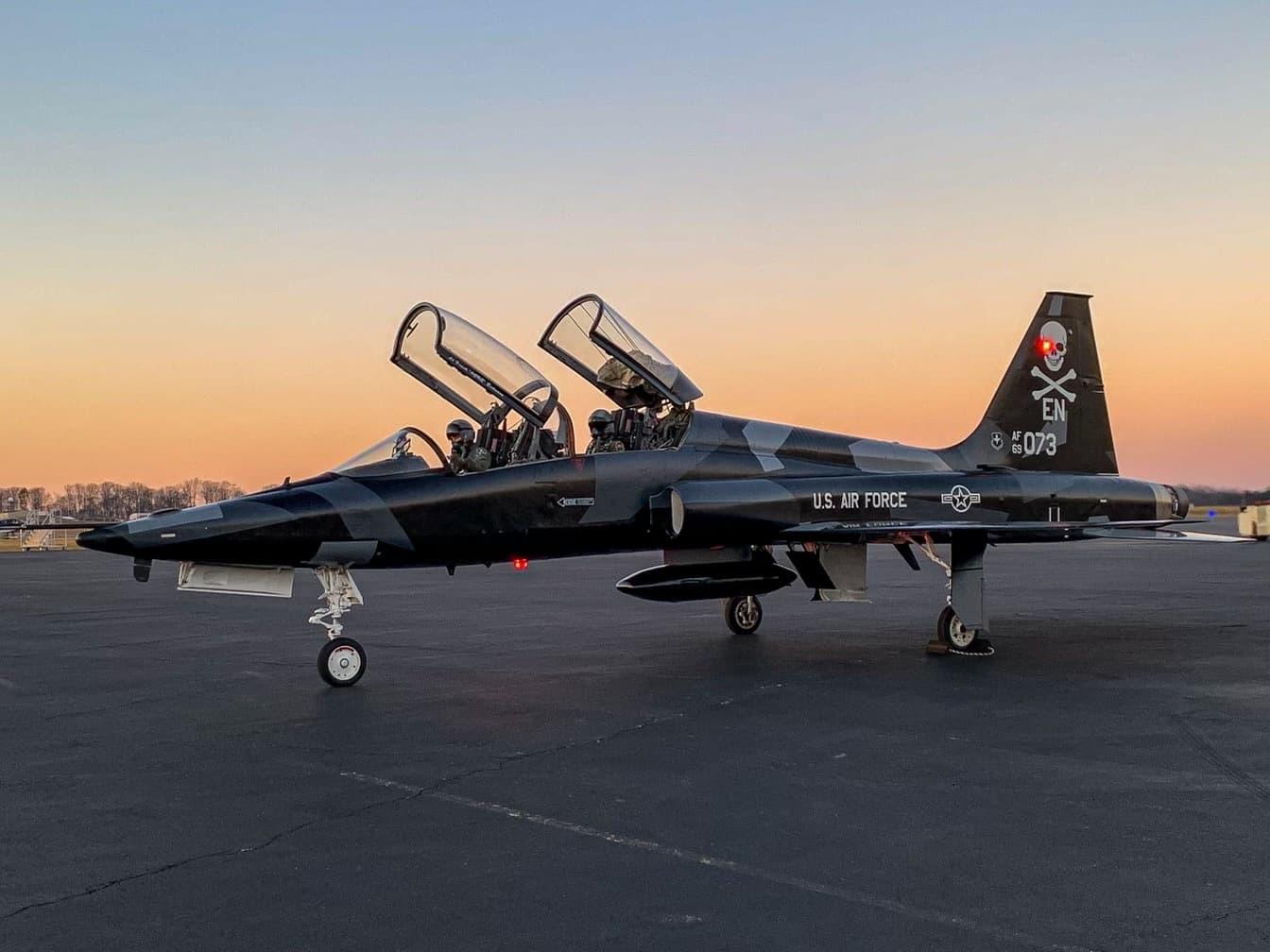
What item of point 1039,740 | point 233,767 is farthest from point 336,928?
point 1039,740

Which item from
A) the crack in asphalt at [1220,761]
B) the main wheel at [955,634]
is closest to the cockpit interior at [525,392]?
the main wheel at [955,634]

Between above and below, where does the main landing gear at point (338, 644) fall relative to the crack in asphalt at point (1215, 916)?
above


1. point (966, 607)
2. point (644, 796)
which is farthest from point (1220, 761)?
point (966, 607)

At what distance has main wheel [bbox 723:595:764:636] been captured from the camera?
43.0 ft

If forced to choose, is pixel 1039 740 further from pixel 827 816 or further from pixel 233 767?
pixel 233 767

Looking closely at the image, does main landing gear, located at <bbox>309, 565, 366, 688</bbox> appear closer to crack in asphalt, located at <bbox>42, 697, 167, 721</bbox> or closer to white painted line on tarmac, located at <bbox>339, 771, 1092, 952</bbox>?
crack in asphalt, located at <bbox>42, 697, 167, 721</bbox>

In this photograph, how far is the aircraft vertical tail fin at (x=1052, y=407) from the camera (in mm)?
13727

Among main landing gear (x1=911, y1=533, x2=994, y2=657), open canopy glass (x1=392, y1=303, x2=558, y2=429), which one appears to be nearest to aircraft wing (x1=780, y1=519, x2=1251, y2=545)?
main landing gear (x1=911, y1=533, x2=994, y2=657)

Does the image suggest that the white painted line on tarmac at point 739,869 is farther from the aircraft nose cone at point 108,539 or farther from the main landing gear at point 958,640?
the main landing gear at point 958,640

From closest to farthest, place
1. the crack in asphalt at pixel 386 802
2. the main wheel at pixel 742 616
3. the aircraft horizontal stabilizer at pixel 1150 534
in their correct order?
the crack in asphalt at pixel 386 802
the aircraft horizontal stabilizer at pixel 1150 534
the main wheel at pixel 742 616

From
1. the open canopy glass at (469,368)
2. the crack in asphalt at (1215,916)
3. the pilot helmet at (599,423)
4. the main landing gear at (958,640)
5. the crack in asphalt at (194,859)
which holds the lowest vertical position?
the crack in asphalt at (194,859)

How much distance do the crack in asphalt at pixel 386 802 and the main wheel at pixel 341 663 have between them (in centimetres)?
312

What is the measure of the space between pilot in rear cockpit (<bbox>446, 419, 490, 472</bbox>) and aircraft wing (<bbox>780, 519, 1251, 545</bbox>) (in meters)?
3.34

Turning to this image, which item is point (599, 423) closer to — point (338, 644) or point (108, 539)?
point (338, 644)
